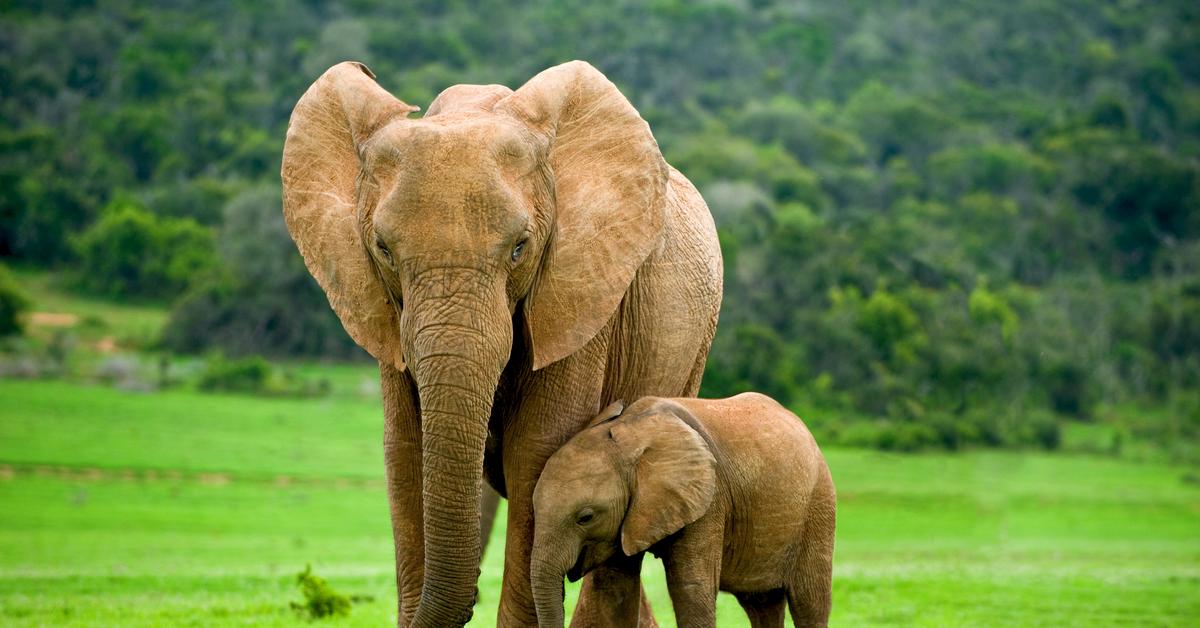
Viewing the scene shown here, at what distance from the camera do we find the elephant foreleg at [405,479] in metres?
6.86

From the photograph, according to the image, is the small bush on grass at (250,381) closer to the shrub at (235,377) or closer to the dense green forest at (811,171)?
the shrub at (235,377)

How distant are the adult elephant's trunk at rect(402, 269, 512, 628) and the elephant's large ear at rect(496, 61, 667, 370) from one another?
0.33m

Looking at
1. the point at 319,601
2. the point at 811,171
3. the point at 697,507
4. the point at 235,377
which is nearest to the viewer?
the point at 697,507

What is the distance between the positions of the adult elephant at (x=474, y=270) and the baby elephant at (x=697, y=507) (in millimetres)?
176

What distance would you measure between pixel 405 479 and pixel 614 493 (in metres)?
0.85

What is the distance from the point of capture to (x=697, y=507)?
23.8 ft

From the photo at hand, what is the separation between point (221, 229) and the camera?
44156 millimetres

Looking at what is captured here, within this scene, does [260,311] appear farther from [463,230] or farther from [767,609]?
[463,230]

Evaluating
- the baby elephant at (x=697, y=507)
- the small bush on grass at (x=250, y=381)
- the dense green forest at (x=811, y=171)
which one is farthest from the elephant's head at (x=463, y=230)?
the small bush on grass at (x=250, y=381)

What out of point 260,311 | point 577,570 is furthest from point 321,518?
point 577,570

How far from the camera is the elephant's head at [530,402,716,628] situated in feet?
22.6

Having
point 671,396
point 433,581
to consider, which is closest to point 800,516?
point 671,396

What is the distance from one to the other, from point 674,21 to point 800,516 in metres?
77.4

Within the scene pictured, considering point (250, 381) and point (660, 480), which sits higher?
point (660, 480)
